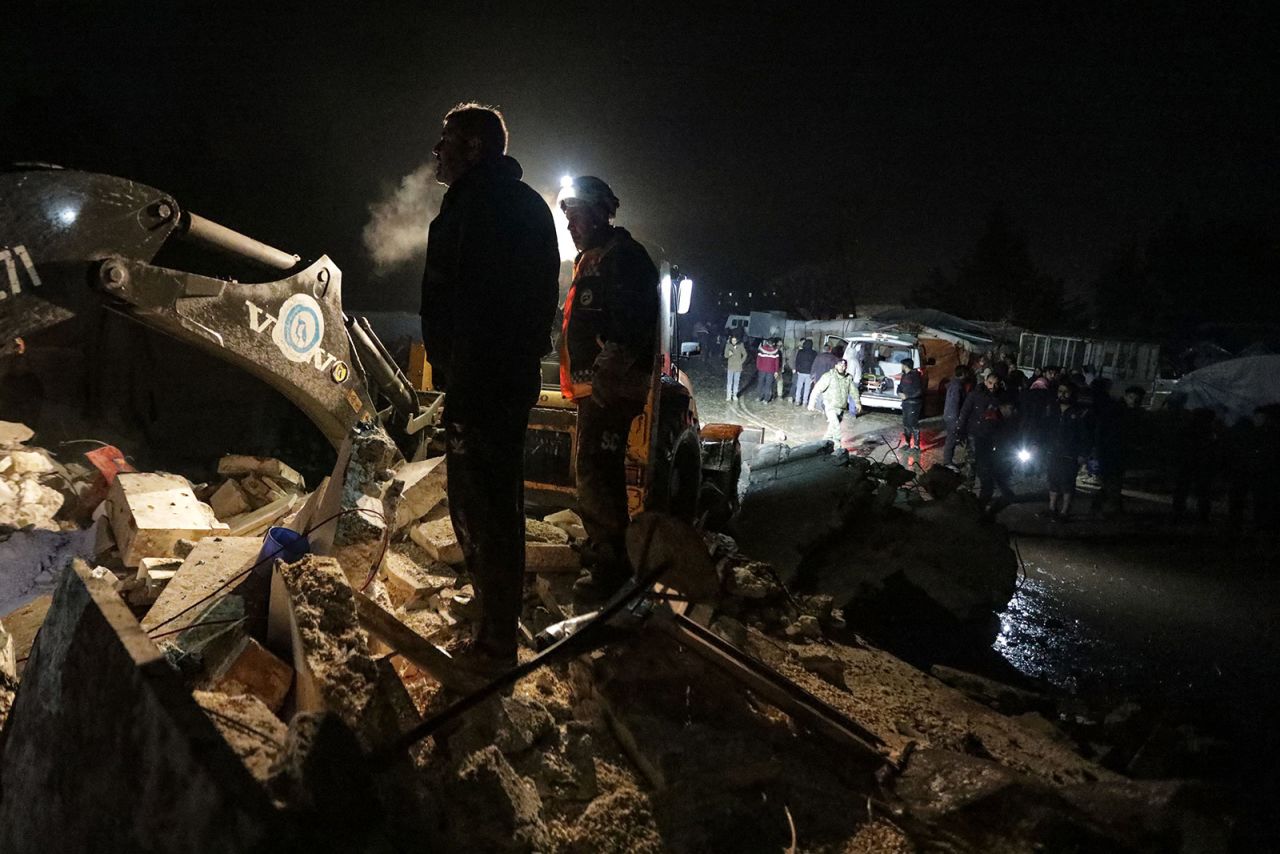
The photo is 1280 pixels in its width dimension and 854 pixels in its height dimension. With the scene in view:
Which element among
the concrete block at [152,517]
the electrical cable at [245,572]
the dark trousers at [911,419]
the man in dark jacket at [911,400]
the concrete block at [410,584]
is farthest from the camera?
the dark trousers at [911,419]

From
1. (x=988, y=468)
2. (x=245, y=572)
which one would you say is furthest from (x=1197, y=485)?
(x=245, y=572)

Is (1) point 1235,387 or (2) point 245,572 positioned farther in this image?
(1) point 1235,387

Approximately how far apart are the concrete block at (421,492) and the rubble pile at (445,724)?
201mm

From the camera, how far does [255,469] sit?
5.79 m

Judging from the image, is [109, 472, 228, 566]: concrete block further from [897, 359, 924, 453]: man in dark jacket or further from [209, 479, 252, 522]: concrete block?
[897, 359, 924, 453]: man in dark jacket

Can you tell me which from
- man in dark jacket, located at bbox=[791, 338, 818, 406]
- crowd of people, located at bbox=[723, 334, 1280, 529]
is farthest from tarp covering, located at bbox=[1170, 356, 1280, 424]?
man in dark jacket, located at bbox=[791, 338, 818, 406]

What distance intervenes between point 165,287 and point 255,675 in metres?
2.39

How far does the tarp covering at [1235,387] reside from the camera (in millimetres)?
13898

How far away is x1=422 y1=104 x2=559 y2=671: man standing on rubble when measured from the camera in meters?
2.55

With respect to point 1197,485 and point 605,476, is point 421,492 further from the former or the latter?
point 1197,485

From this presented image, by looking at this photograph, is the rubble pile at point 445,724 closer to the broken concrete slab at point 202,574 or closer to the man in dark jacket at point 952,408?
the broken concrete slab at point 202,574

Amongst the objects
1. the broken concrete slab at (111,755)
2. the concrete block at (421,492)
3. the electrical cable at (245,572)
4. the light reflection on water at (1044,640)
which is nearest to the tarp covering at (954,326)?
the light reflection on water at (1044,640)

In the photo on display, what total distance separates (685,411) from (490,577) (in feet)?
11.7

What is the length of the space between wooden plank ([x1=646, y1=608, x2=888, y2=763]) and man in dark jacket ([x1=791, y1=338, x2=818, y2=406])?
1665cm
